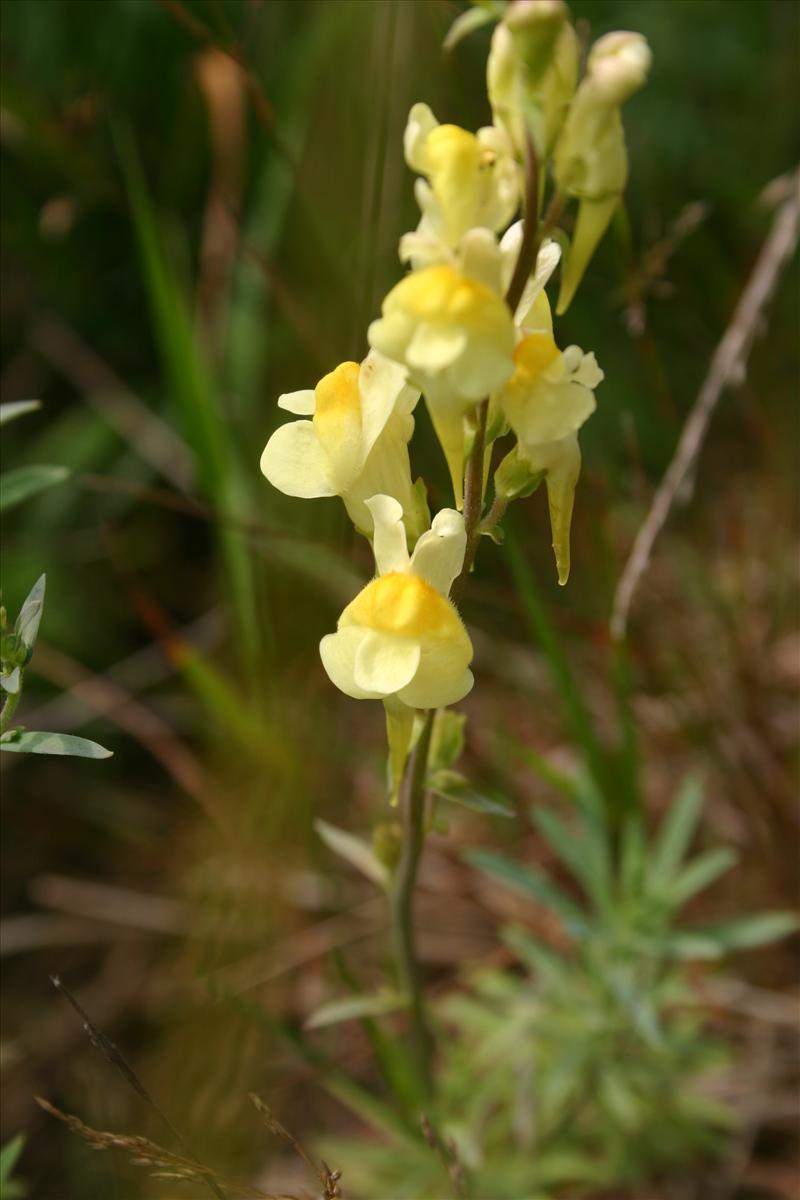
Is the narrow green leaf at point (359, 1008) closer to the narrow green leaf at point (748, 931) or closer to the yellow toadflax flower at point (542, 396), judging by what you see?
the narrow green leaf at point (748, 931)

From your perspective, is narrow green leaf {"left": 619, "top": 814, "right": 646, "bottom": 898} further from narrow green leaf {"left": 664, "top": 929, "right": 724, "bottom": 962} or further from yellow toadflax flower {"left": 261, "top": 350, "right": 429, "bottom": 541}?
yellow toadflax flower {"left": 261, "top": 350, "right": 429, "bottom": 541}

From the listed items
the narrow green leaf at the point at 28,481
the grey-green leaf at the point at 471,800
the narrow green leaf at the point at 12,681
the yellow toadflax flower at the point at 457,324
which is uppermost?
the yellow toadflax flower at the point at 457,324

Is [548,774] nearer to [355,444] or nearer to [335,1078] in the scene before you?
[335,1078]

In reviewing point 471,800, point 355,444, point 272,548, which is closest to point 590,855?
point 471,800

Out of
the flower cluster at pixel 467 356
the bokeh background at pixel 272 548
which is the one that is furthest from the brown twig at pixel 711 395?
the flower cluster at pixel 467 356

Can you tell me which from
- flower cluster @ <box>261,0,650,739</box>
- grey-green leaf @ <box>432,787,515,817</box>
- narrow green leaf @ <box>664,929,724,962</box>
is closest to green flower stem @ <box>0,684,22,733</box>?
flower cluster @ <box>261,0,650,739</box>

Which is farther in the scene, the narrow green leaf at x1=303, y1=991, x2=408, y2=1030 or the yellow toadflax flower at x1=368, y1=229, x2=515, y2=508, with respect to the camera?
the narrow green leaf at x1=303, y1=991, x2=408, y2=1030
